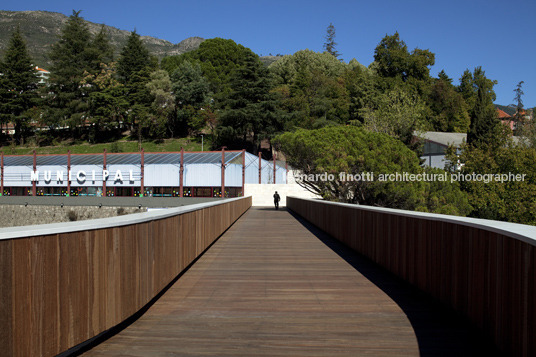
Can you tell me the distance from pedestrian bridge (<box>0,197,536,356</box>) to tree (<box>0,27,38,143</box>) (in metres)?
99.3

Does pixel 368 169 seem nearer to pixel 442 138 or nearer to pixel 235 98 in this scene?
pixel 442 138

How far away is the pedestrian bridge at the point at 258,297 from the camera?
11.7 ft

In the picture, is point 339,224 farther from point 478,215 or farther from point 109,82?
point 109,82

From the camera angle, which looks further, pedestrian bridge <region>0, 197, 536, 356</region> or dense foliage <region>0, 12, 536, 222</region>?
dense foliage <region>0, 12, 536, 222</region>

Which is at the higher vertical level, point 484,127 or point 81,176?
point 484,127

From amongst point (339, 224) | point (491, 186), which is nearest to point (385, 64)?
point (491, 186)

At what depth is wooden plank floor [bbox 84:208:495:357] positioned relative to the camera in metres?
4.42

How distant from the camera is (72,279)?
13.2 ft

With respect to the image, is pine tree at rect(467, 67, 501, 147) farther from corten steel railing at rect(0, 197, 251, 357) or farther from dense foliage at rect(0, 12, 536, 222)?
corten steel railing at rect(0, 197, 251, 357)

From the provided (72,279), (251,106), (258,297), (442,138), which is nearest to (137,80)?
(251,106)

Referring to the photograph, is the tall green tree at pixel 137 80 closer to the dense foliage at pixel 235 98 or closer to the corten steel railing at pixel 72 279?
the dense foliage at pixel 235 98

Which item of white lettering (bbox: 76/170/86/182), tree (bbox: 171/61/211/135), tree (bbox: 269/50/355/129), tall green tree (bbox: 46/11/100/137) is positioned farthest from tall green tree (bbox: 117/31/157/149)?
white lettering (bbox: 76/170/86/182)

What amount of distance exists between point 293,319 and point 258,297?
1219mm

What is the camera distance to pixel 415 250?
270 inches
